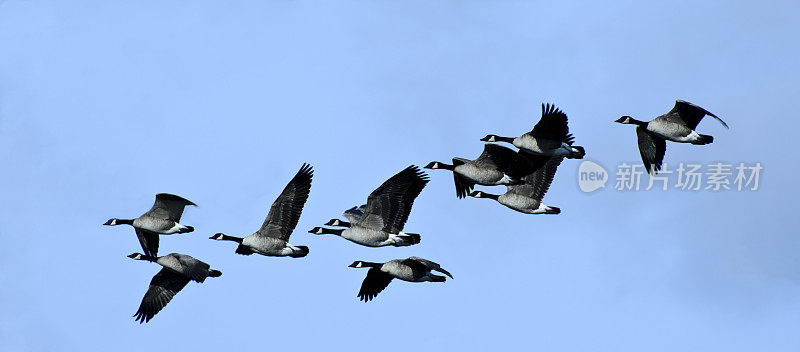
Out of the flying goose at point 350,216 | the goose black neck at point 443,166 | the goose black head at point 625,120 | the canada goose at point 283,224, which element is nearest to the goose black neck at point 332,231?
the flying goose at point 350,216

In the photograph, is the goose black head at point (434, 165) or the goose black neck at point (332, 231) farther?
the goose black head at point (434, 165)

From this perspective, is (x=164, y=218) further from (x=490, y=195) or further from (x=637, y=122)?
(x=637, y=122)

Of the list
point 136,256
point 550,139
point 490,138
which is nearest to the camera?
point 550,139

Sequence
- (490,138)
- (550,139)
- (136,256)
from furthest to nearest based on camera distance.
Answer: (136,256) → (490,138) → (550,139)

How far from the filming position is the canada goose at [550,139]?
29.9m

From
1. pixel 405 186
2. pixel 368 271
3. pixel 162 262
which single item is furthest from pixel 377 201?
pixel 162 262

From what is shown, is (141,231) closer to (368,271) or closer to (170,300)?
(170,300)

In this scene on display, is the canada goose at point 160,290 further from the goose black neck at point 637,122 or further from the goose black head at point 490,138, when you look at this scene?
the goose black neck at point 637,122

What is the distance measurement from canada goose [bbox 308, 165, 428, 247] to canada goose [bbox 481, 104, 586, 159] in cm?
256

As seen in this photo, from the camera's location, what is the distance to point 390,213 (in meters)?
31.3

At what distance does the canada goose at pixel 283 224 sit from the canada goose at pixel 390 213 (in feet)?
4.31

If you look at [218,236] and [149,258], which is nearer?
[149,258]

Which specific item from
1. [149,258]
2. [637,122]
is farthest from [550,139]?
[149,258]

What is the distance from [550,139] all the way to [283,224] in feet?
21.9
